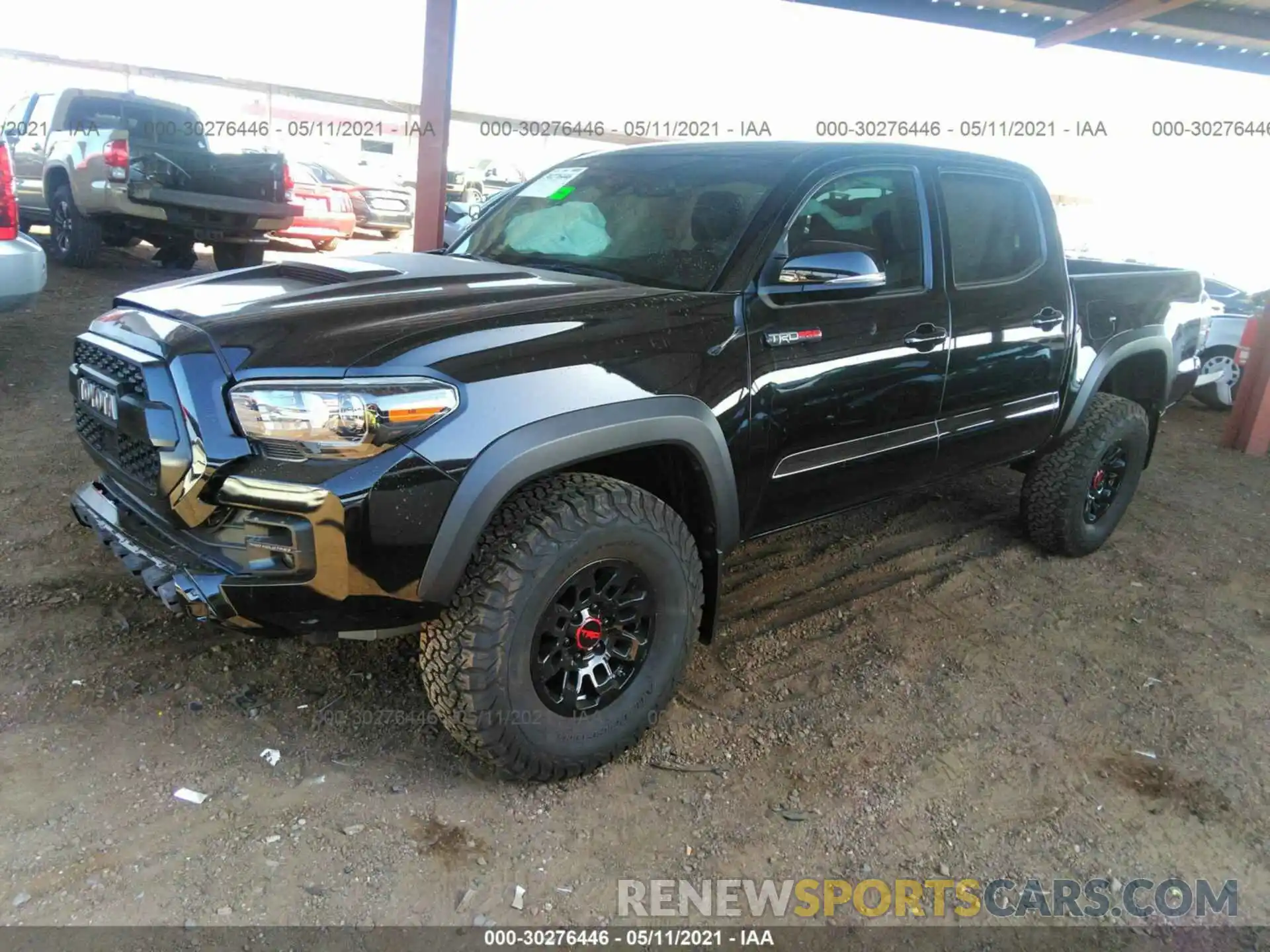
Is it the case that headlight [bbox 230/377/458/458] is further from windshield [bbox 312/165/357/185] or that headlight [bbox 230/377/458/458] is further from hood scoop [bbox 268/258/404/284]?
windshield [bbox 312/165/357/185]

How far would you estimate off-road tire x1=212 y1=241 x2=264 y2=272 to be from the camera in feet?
32.7

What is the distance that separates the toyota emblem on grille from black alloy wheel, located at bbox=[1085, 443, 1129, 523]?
4.29 meters

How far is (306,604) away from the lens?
229cm

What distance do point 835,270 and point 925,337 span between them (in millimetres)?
735

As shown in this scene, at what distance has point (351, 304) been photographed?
101 inches

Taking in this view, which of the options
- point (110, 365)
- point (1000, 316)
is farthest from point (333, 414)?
point (1000, 316)

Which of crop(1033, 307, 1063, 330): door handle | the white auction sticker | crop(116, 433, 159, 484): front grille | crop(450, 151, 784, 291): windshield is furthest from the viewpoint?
crop(1033, 307, 1063, 330): door handle

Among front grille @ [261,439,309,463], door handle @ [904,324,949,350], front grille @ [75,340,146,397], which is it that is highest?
door handle @ [904,324,949,350]

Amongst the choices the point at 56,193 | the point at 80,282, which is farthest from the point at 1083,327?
the point at 56,193

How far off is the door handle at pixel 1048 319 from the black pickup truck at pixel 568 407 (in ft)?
0.05

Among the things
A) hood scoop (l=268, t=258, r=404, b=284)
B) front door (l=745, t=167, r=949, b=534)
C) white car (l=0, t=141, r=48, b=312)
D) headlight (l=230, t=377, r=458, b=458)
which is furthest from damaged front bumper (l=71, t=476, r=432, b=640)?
white car (l=0, t=141, r=48, b=312)

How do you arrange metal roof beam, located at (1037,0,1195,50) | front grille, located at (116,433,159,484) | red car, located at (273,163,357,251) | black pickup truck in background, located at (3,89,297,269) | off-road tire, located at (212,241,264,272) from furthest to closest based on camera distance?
1. red car, located at (273,163,357,251)
2. off-road tire, located at (212,241,264,272)
3. black pickup truck in background, located at (3,89,297,269)
4. metal roof beam, located at (1037,0,1195,50)
5. front grille, located at (116,433,159,484)

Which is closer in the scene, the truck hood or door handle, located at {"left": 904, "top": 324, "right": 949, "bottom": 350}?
the truck hood

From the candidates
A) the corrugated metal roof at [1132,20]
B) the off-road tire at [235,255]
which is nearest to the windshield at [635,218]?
the corrugated metal roof at [1132,20]
